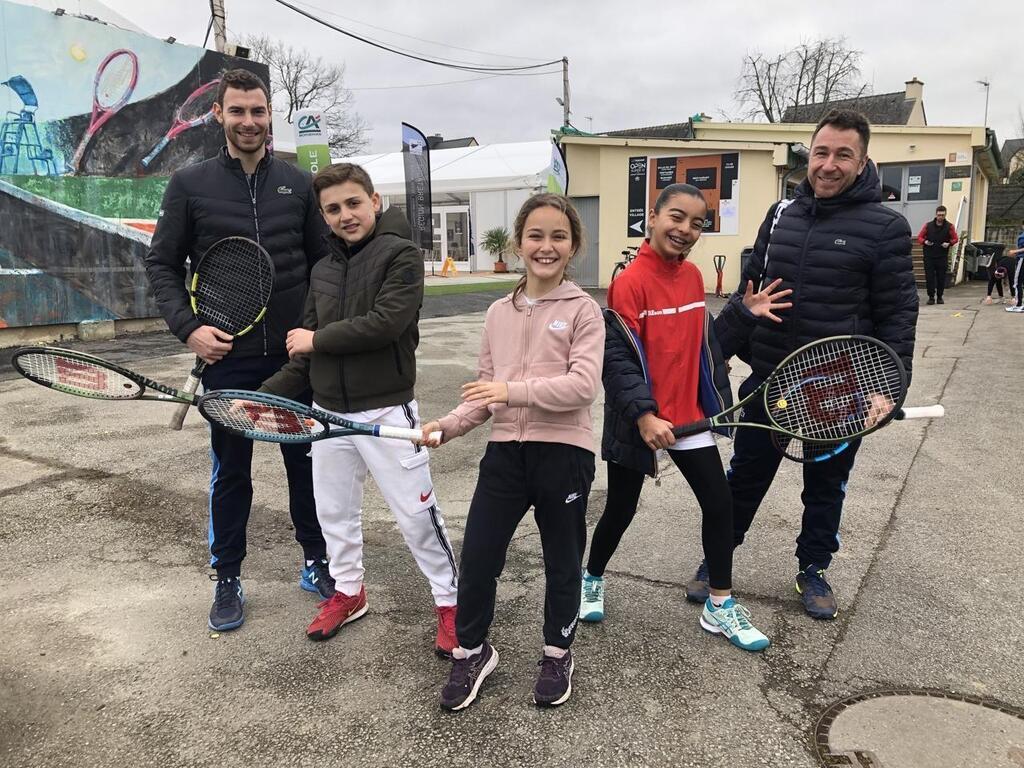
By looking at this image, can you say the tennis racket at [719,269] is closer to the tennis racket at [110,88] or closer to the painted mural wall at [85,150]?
the painted mural wall at [85,150]

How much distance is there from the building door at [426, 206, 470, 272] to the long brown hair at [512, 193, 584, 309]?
87.1 feet

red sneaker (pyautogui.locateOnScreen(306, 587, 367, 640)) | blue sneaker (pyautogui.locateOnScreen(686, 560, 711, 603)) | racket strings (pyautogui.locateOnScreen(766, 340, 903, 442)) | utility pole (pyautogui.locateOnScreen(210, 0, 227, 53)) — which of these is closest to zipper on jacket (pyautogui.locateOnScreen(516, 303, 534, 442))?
racket strings (pyautogui.locateOnScreen(766, 340, 903, 442))

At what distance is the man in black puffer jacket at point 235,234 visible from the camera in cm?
301

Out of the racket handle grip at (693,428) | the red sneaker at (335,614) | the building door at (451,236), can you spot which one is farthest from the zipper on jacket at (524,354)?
the building door at (451,236)

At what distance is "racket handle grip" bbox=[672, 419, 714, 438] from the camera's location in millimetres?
2752

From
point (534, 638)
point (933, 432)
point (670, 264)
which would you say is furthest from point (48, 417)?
point (933, 432)

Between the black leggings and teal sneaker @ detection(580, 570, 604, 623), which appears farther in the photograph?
teal sneaker @ detection(580, 570, 604, 623)

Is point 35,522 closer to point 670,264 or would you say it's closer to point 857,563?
point 670,264

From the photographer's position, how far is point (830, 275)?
9.68 ft

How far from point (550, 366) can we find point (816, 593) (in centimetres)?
172

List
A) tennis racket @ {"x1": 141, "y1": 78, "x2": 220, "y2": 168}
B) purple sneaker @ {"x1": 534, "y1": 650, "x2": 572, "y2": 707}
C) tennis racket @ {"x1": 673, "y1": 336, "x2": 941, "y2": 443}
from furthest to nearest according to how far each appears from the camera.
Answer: tennis racket @ {"x1": 141, "y1": 78, "x2": 220, "y2": 168} < tennis racket @ {"x1": 673, "y1": 336, "x2": 941, "y2": 443} < purple sneaker @ {"x1": 534, "y1": 650, "x2": 572, "y2": 707}

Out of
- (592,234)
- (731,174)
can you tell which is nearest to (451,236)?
(592,234)

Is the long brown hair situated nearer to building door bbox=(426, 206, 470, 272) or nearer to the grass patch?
the grass patch

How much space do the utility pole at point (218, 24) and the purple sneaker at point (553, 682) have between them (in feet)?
44.8
